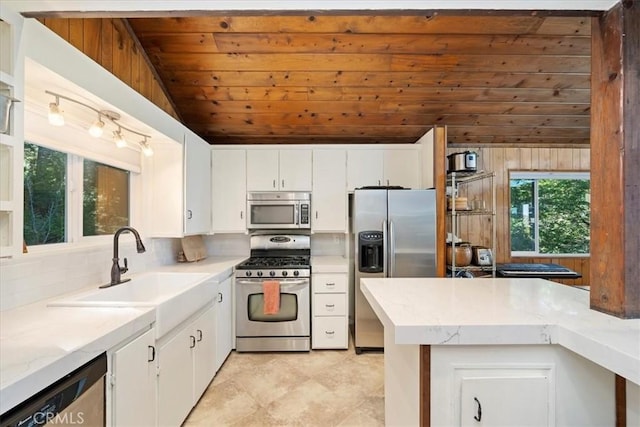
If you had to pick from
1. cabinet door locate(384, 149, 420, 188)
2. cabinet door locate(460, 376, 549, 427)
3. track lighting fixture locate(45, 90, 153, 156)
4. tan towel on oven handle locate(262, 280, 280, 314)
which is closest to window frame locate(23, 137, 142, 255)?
track lighting fixture locate(45, 90, 153, 156)

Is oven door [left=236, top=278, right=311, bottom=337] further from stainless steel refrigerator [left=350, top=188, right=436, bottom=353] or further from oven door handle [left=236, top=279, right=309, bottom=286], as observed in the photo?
stainless steel refrigerator [left=350, top=188, right=436, bottom=353]

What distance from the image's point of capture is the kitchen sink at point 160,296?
59.9 inches

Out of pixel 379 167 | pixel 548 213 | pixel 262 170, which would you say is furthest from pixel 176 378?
pixel 548 213

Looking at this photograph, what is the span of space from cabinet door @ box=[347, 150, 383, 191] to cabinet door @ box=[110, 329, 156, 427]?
2.42 metres

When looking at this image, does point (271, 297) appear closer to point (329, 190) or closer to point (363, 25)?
point (329, 190)

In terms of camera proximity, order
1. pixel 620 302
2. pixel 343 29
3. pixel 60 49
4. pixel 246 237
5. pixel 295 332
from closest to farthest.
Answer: pixel 620 302, pixel 60 49, pixel 343 29, pixel 295 332, pixel 246 237

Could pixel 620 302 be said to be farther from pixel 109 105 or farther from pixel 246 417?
pixel 109 105

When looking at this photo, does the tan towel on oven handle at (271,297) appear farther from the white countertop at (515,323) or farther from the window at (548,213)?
the window at (548,213)

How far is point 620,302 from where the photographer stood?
117cm

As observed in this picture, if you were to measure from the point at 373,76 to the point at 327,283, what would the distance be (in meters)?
2.09

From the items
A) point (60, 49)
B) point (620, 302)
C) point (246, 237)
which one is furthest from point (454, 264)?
point (60, 49)

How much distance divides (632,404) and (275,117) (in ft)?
10.8

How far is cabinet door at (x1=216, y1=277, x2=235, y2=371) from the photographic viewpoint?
8.37ft

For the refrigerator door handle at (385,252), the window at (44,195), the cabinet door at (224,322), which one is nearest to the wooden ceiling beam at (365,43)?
the window at (44,195)
